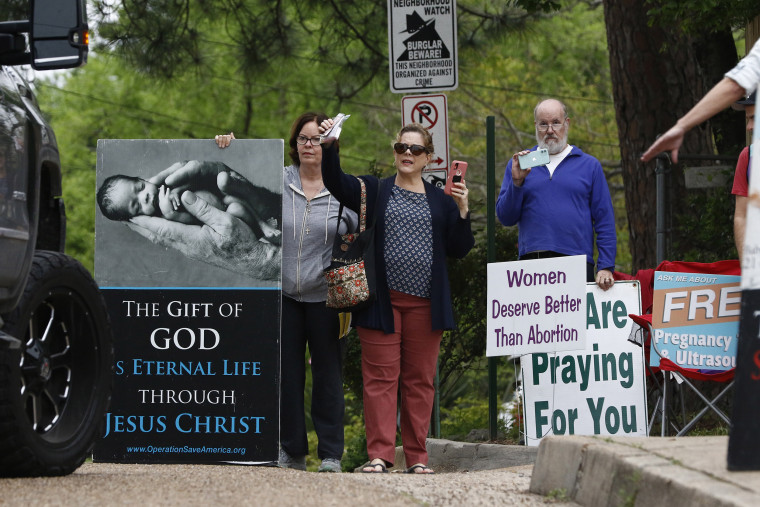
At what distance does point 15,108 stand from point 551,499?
2.73 metres

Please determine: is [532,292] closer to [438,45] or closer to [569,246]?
[569,246]

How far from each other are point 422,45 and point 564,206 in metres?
A: 2.09

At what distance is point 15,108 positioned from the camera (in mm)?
5367

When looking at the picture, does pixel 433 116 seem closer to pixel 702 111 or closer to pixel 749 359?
pixel 702 111

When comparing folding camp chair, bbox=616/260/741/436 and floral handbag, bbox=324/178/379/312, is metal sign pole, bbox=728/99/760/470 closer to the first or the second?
folding camp chair, bbox=616/260/741/436

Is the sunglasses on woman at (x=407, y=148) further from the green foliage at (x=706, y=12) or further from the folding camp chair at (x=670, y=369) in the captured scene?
the green foliage at (x=706, y=12)

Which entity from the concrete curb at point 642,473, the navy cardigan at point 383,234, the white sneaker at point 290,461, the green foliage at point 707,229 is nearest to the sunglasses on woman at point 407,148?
the navy cardigan at point 383,234

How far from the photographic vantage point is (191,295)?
739 centimetres

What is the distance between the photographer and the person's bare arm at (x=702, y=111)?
172 inches

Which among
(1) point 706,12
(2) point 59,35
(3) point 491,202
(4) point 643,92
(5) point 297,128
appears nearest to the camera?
(2) point 59,35

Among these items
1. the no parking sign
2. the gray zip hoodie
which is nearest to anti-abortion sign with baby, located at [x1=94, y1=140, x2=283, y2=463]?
the gray zip hoodie

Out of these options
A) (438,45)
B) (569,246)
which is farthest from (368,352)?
(438,45)

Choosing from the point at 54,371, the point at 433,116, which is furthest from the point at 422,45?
the point at 54,371

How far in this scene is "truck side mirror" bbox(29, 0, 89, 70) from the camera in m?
5.09
